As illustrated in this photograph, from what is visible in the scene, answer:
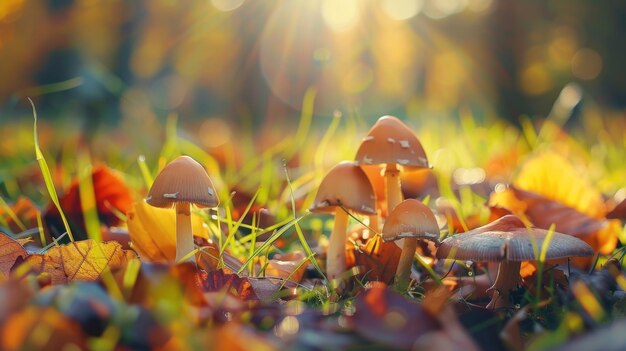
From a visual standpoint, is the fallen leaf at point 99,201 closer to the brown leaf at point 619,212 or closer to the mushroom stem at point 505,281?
the mushroom stem at point 505,281

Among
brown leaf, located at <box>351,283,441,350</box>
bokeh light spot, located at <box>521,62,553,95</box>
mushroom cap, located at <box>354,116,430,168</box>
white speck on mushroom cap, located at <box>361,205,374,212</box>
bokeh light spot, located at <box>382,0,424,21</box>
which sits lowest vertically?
bokeh light spot, located at <box>521,62,553,95</box>

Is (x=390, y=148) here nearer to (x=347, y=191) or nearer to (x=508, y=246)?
(x=347, y=191)

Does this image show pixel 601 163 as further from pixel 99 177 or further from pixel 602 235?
pixel 99 177

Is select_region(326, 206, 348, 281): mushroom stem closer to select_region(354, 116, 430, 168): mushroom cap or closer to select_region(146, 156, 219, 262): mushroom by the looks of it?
select_region(354, 116, 430, 168): mushroom cap

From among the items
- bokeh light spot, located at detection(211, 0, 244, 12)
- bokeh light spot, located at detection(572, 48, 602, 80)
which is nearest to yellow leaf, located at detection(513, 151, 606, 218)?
bokeh light spot, located at detection(211, 0, 244, 12)

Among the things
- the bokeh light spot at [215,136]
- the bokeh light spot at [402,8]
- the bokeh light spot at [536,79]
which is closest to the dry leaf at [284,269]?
the bokeh light spot at [215,136]

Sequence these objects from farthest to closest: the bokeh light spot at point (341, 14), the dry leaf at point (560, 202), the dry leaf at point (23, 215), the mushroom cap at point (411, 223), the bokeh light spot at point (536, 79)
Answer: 1. the bokeh light spot at point (536, 79)
2. the bokeh light spot at point (341, 14)
3. the dry leaf at point (23, 215)
4. the dry leaf at point (560, 202)
5. the mushroom cap at point (411, 223)

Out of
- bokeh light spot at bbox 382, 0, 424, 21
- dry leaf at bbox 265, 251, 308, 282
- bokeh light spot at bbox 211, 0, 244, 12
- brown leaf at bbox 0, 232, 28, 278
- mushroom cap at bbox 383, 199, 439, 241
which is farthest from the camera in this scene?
bokeh light spot at bbox 382, 0, 424, 21

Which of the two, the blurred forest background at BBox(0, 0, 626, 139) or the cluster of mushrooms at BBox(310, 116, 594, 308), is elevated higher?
the cluster of mushrooms at BBox(310, 116, 594, 308)
